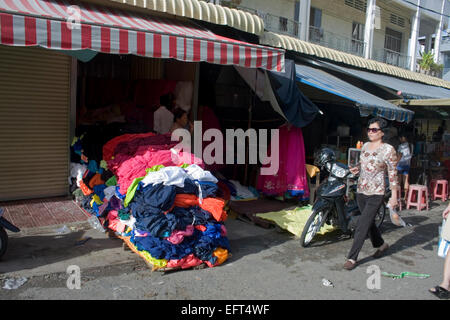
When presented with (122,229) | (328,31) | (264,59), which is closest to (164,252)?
(122,229)

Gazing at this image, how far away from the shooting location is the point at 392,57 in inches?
778

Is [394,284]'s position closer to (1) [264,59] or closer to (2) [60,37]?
(1) [264,59]

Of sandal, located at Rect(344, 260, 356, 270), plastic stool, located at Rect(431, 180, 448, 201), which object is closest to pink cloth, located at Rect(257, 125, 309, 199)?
sandal, located at Rect(344, 260, 356, 270)

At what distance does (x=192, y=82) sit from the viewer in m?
8.41

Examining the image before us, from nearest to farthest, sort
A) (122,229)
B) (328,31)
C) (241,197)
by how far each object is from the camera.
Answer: (122,229), (241,197), (328,31)

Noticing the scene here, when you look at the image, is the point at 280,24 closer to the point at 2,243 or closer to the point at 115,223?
the point at 115,223

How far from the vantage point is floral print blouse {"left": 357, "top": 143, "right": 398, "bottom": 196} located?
4.93m

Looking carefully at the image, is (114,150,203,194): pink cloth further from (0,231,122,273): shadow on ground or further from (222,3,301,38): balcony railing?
(222,3,301,38): balcony railing

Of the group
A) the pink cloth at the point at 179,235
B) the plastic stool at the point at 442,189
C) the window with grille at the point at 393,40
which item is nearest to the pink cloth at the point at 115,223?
the pink cloth at the point at 179,235

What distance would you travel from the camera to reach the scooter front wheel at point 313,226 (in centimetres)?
566

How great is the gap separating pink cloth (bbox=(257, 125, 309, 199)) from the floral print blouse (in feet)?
8.62

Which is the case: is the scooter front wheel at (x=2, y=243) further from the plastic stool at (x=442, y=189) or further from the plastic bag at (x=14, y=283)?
the plastic stool at (x=442, y=189)

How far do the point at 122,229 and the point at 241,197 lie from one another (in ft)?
11.0

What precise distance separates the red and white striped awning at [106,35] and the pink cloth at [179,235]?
2.27m
